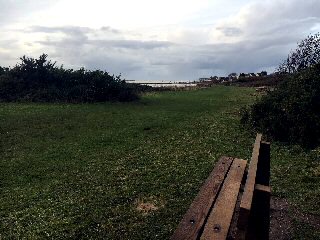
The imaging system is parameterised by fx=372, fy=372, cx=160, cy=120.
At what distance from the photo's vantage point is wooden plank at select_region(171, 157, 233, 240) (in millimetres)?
2877

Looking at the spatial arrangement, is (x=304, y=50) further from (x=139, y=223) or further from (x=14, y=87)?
(x=139, y=223)

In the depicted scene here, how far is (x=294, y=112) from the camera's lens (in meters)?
11.9

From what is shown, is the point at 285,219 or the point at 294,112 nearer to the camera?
the point at 285,219

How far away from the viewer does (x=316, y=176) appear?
8.44 m

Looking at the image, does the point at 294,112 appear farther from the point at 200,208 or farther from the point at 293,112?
the point at 200,208

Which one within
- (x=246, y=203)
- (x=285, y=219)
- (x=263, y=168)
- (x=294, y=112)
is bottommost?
(x=285, y=219)

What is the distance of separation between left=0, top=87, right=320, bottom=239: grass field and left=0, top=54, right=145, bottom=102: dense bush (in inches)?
268

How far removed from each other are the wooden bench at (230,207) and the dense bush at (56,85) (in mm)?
19478

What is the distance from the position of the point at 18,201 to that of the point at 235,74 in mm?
56136

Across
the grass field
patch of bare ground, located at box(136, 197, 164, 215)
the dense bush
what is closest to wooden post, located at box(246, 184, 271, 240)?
the grass field

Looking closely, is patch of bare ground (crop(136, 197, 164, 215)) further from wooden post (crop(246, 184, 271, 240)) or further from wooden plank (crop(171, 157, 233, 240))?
wooden post (crop(246, 184, 271, 240))

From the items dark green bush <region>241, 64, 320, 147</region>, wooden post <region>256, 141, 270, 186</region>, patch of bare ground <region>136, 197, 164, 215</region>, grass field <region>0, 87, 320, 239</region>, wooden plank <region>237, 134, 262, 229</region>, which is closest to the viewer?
wooden plank <region>237, 134, 262, 229</region>

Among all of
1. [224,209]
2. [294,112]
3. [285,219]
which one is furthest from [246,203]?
[294,112]

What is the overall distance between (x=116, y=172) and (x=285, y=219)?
4089 mm
